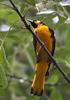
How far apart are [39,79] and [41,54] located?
11 centimetres

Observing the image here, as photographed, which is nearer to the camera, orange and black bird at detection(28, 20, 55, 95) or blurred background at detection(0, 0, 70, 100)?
blurred background at detection(0, 0, 70, 100)

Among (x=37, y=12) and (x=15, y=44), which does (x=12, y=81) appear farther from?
(x=37, y=12)

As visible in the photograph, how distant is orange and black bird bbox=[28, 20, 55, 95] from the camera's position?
200 centimetres

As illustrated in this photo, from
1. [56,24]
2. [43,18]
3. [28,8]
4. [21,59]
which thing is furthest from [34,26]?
[21,59]

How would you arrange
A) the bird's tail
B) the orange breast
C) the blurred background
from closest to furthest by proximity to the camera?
the blurred background, the bird's tail, the orange breast

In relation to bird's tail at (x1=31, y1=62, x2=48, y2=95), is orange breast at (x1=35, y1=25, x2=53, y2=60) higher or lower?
higher

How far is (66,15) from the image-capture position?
1788 mm

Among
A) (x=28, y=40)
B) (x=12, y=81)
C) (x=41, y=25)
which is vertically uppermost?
(x=41, y=25)

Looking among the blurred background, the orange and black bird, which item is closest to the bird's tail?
the orange and black bird

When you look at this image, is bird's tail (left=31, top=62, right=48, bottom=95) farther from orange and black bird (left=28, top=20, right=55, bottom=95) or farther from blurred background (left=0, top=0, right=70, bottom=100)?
blurred background (left=0, top=0, right=70, bottom=100)

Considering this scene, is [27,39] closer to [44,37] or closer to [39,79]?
[44,37]

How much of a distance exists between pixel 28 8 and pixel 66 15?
0.22 meters

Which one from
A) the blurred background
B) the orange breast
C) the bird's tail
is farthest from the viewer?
the orange breast

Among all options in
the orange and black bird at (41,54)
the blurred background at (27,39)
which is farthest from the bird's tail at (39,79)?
the blurred background at (27,39)
